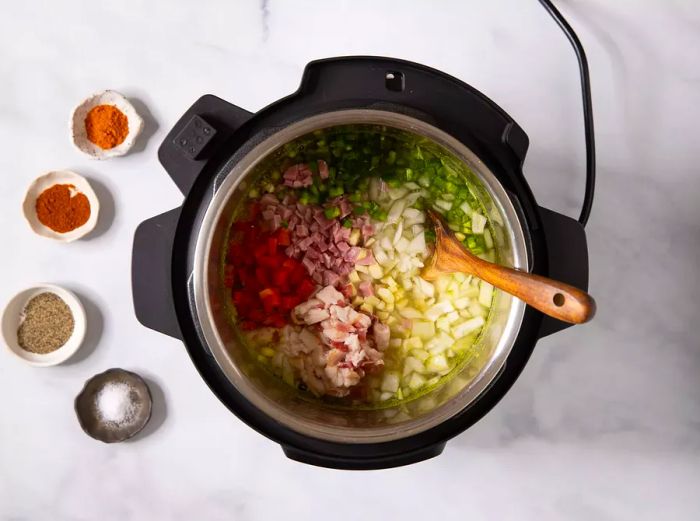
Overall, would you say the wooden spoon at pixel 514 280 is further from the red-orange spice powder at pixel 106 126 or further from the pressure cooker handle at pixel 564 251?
the red-orange spice powder at pixel 106 126

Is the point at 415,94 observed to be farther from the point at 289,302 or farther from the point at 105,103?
the point at 105,103

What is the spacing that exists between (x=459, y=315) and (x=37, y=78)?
976 mm

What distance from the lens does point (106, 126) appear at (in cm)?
140

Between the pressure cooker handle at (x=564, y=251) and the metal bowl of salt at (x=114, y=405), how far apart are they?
802 mm

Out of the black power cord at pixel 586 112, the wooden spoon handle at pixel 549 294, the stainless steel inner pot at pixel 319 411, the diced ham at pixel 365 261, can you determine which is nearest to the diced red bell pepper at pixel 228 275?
the stainless steel inner pot at pixel 319 411

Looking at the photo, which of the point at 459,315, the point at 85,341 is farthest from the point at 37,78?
the point at 459,315

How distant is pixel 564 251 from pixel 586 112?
1.23 feet

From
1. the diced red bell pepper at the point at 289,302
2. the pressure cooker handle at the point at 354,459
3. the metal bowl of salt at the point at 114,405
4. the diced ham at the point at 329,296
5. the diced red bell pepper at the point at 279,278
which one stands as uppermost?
the diced ham at the point at 329,296

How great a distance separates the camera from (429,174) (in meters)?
1.23

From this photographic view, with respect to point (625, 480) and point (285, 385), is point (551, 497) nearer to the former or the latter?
point (625, 480)

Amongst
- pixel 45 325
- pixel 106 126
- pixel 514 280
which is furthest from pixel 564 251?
pixel 45 325

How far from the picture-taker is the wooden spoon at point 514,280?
0.85 m

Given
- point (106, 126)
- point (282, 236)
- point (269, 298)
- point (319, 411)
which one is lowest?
point (319, 411)

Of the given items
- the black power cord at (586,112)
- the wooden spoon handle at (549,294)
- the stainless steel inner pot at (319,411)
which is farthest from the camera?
the black power cord at (586,112)
